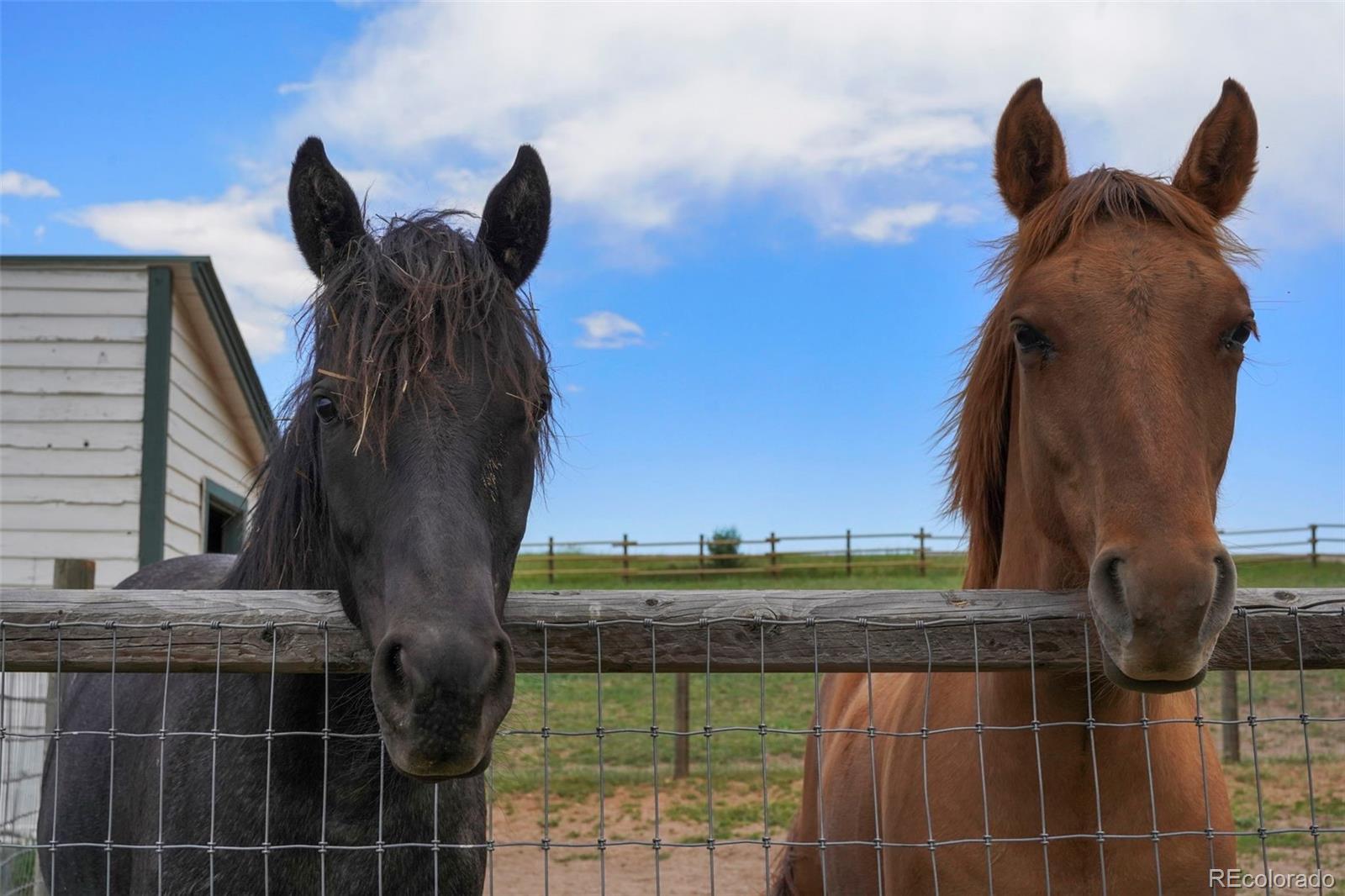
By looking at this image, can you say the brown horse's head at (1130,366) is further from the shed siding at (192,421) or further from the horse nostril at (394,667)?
the shed siding at (192,421)

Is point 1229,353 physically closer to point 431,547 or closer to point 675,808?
point 431,547

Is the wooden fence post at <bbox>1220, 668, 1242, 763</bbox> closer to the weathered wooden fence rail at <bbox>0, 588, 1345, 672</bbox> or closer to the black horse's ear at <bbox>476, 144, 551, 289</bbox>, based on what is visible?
the weathered wooden fence rail at <bbox>0, 588, 1345, 672</bbox>

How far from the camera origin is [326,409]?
2361mm

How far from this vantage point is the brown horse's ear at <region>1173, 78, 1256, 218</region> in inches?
112

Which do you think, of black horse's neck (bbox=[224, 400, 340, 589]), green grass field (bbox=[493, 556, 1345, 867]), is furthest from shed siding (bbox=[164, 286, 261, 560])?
black horse's neck (bbox=[224, 400, 340, 589])

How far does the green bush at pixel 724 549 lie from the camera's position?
3206 centimetres

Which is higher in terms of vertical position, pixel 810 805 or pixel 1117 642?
pixel 1117 642

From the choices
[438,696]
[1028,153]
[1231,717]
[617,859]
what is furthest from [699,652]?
[1231,717]

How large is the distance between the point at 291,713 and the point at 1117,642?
1.99 meters

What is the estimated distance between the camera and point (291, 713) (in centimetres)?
265

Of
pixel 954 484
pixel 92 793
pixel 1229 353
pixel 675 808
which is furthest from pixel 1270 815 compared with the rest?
pixel 92 793

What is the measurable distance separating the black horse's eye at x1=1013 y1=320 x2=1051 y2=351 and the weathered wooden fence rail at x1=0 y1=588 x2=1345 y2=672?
0.63m

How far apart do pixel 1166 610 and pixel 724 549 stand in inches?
1251

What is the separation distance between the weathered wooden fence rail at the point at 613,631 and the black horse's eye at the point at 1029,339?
2.06ft
